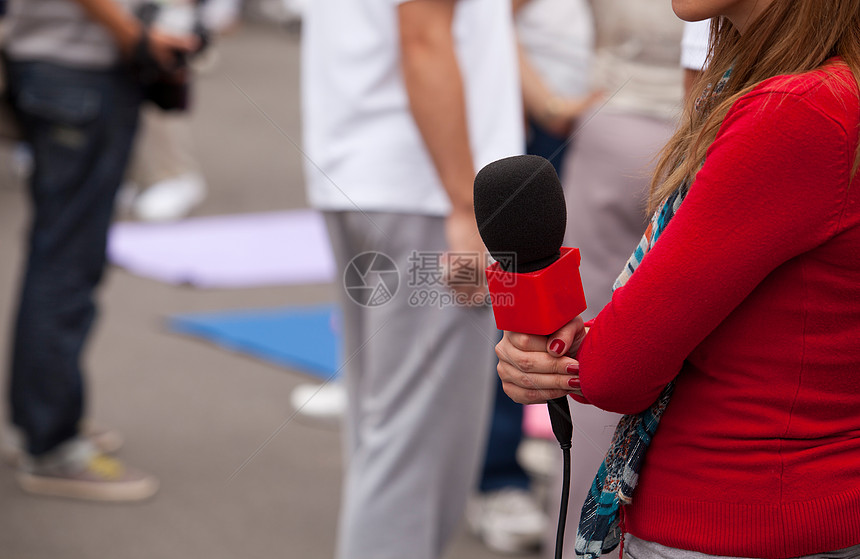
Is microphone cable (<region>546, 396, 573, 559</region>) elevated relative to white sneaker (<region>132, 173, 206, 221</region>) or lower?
elevated

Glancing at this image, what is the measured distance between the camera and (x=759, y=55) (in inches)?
41.5

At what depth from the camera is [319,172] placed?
7.01 feet

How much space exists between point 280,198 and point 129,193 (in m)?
1.03

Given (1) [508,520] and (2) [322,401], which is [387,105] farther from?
(2) [322,401]

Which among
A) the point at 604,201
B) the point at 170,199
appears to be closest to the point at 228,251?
the point at 170,199

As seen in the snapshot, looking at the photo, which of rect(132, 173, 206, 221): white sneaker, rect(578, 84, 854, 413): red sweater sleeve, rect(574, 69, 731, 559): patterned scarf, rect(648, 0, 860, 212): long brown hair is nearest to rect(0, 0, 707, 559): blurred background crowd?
rect(648, 0, 860, 212): long brown hair

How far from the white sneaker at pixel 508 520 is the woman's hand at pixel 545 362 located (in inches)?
70.2

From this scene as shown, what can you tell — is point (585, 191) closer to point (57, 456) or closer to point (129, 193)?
point (57, 456)

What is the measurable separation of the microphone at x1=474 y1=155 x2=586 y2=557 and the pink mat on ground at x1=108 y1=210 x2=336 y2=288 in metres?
3.97

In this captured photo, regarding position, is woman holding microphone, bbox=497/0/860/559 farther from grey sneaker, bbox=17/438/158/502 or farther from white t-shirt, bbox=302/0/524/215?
grey sneaker, bbox=17/438/158/502

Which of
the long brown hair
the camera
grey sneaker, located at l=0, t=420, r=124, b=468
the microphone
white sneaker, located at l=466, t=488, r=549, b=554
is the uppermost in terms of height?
the long brown hair

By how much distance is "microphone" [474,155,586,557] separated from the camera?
3.55ft

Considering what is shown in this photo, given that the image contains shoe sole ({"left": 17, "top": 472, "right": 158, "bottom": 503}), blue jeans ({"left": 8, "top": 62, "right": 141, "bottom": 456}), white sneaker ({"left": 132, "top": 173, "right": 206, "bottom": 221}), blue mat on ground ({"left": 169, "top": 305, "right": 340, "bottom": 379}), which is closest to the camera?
blue jeans ({"left": 8, "top": 62, "right": 141, "bottom": 456})

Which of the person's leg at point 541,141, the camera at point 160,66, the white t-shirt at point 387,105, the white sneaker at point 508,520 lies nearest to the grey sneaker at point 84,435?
the camera at point 160,66
